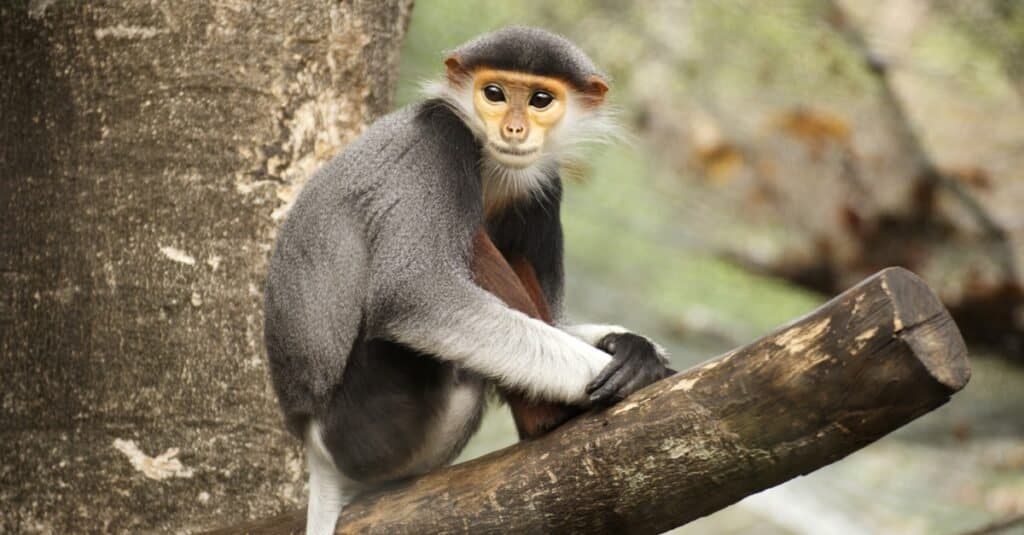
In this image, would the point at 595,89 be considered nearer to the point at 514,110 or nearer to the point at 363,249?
the point at 514,110

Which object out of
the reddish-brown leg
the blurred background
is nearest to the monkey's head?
the reddish-brown leg

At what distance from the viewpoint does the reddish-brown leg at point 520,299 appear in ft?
9.93

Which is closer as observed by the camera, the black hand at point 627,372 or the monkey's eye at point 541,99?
the black hand at point 627,372

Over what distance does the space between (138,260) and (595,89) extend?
1.54 m

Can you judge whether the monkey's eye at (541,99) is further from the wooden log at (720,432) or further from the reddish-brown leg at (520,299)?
the wooden log at (720,432)

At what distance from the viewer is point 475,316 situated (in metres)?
3.13

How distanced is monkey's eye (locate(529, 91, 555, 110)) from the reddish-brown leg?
1.51 ft

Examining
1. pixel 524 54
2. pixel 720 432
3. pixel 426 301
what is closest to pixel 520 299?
pixel 426 301

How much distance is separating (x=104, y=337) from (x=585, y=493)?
5.54 ft

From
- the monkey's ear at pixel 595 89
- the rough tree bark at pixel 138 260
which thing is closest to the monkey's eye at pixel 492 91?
the monkey's ear at pixel 595 89

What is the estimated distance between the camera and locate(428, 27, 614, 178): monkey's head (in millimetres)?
3430

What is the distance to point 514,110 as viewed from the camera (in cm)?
347

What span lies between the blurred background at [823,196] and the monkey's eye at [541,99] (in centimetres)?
322

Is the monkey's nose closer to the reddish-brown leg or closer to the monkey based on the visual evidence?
the monkey
